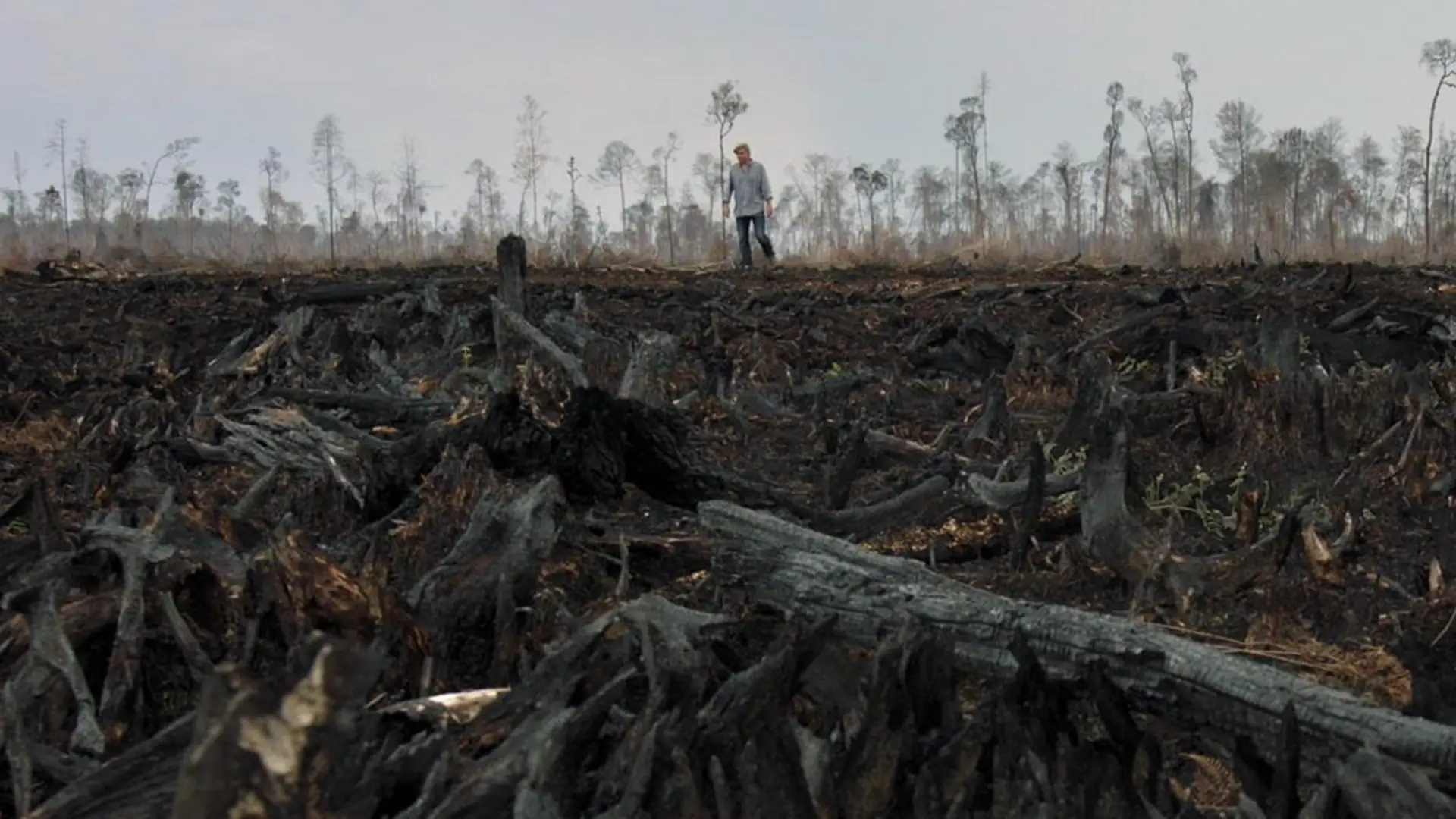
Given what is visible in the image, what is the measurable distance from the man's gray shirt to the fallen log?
10.6 m

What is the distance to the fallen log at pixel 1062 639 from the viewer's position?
163cm

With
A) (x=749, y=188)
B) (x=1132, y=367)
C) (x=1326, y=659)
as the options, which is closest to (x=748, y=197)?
(x=749, y=188)

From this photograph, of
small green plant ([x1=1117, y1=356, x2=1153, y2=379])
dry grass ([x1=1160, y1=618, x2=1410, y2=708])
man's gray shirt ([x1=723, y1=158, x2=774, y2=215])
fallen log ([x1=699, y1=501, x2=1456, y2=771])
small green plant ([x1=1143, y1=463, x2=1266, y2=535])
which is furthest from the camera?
man's gray shirt ([x1=723, y1=158, x2=774, y2=215])

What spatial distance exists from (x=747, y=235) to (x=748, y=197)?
1.44 feet

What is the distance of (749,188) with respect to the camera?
42.5ft

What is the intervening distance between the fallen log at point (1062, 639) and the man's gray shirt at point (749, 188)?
1059 cm

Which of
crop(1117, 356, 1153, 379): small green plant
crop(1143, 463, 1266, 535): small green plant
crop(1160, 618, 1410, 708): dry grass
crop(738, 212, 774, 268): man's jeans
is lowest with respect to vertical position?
crop(1160, 618, 1410, 708): dry grass

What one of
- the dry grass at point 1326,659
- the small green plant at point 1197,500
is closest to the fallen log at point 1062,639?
the dry grass at point 1326,659

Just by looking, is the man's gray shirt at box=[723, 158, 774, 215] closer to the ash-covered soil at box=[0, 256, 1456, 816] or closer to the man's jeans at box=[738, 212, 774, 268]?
A: the man's jeans at box=[738, 212, 774, 268]

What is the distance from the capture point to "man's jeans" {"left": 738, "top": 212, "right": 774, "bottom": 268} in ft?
42.8

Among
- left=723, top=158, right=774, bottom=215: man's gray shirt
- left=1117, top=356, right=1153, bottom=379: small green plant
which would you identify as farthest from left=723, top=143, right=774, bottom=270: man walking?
left=1117, top=356, right=1153, bottom=379: small green plant

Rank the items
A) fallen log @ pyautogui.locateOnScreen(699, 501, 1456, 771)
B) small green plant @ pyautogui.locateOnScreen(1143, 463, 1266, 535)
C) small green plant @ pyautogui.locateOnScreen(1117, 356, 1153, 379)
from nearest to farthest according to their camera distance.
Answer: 1. fallen log @ pyautogui.locateOnScreen(699, 501, 1456, 771)
2. small green plant @ pyautogui.locateOnScreen(1143, 463, 1266, 535)
3. small green plant @ pyautogui.locateOnScreen(1117, 356, 1153, 379)

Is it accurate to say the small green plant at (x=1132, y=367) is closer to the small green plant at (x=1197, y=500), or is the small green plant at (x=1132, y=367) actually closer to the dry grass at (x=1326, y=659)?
the small green plant at (x=1197, y=500)

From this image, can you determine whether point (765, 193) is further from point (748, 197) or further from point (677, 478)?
point (677, 478)
